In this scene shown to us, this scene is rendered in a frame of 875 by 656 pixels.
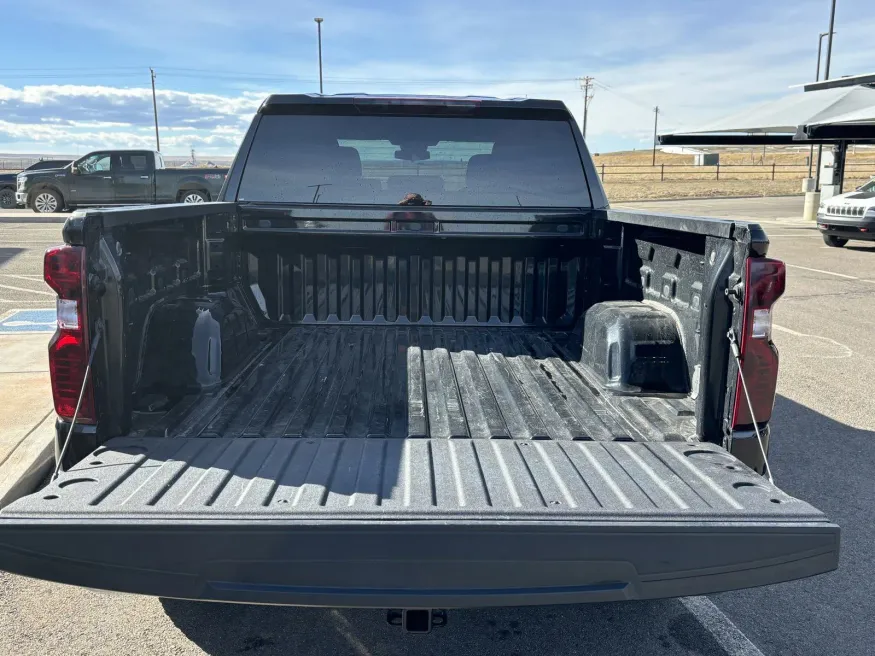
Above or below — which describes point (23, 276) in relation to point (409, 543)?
below

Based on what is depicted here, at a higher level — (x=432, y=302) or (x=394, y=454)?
(x=432, y=302)

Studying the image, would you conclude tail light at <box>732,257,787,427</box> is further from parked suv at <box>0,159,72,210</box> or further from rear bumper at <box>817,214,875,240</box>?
parked suv at <box>0,159,72,210</box>

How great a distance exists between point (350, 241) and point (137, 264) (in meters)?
1.55

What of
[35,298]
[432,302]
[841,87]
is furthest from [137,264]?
[841,87]

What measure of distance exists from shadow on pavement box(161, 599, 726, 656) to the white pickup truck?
48.9 feet

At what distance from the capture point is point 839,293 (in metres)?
11.0

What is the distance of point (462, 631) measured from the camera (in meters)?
2.94

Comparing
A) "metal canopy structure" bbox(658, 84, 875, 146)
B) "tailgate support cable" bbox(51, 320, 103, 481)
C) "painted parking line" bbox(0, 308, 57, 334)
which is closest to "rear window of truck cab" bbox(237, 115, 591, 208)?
"tailgate support cable" bbox(51, 320, 103, 481)

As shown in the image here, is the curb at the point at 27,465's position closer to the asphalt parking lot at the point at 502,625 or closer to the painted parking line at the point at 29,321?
the asphalt parking lot at the point at 502,625

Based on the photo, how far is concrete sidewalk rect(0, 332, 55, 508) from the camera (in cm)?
409

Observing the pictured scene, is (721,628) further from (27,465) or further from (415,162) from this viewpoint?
(27,465)

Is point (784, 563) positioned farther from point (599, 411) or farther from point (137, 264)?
point (137, 264)

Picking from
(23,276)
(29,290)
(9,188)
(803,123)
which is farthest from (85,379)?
(9,188)

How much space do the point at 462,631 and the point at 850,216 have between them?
15767mm
